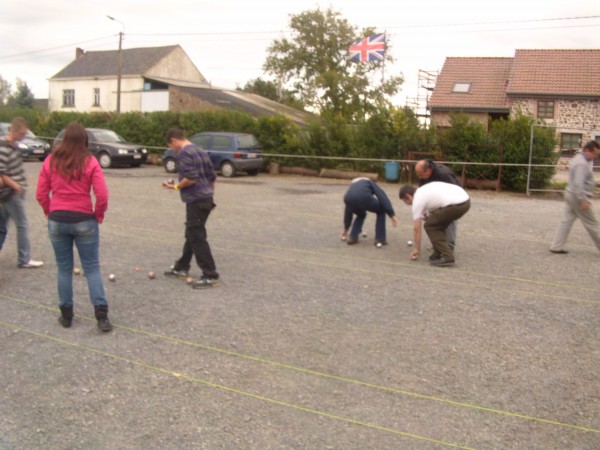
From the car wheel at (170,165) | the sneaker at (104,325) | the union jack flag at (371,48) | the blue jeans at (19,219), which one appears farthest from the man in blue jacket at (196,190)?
the union jack flag at (371,48)

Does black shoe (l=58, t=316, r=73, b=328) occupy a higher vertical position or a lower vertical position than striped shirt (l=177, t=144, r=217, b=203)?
lower

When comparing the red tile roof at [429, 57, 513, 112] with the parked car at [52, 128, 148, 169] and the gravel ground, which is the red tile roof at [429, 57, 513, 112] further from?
the gravel ground

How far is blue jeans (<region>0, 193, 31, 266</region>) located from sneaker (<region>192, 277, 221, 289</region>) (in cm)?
225

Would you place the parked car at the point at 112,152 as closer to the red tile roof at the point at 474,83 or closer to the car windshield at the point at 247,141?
the car windshield at the point at 247,141

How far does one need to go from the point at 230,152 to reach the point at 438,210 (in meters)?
14.5

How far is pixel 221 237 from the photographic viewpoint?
33.2 ft

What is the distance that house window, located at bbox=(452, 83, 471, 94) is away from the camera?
41.7 metres

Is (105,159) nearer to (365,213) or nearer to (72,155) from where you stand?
(365,213)

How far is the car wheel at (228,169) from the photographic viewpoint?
862 inches

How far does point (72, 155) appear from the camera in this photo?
5.19 metres

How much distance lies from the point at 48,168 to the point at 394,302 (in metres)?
3.59

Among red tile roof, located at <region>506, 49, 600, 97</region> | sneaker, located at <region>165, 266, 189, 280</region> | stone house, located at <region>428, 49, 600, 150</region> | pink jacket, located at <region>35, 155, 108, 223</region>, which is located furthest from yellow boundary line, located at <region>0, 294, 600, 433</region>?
red tile roof, located at <region>506, 49, 600, 97</region>

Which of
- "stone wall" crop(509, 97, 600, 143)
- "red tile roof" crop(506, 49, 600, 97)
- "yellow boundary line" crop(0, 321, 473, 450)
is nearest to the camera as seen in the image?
"yellow boundary line" crop(0, 321, 473, 450)

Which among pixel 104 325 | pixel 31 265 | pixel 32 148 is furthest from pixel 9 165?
pixel 32 148
